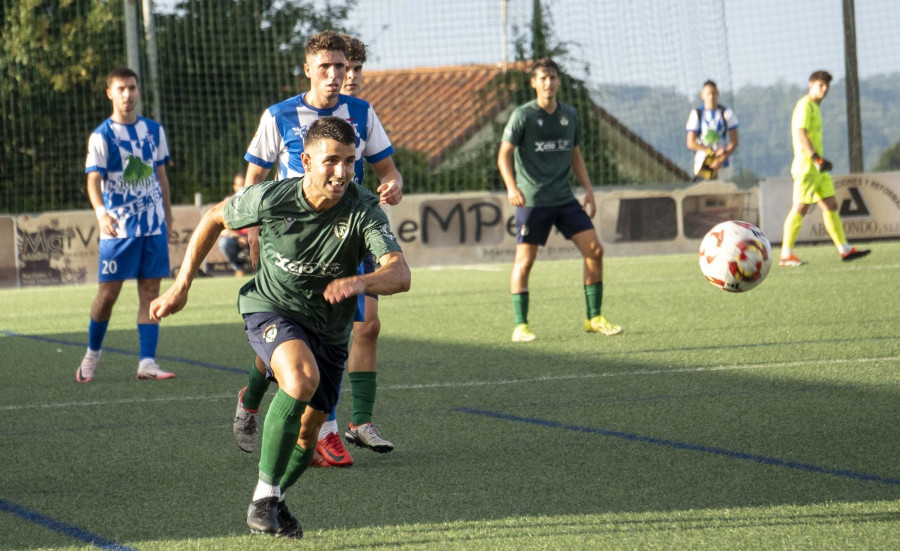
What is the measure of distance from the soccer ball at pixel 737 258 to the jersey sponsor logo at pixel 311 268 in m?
3.28

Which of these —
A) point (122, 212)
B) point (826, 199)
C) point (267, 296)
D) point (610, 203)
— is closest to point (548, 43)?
point (610, 203)

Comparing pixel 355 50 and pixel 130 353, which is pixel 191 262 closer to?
pixel 355 50

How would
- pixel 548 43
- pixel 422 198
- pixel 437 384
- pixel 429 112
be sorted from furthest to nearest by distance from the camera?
pixel 429 112
pixel 548 43
pixel 422 198
pixel 437 384

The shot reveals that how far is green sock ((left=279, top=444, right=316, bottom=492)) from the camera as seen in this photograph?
3.96 meters

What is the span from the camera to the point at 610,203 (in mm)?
17000

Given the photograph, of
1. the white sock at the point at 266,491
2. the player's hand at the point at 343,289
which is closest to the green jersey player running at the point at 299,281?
the white sock at the point at 266,491

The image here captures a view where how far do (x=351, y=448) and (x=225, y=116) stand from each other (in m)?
15.2

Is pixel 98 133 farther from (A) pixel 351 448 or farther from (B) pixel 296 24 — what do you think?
(B) pixel 296 24

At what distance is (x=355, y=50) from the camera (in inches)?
223

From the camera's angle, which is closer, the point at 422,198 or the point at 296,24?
the point at 422,198

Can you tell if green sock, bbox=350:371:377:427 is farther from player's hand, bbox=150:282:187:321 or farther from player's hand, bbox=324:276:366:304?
player's hand, bbox=324:276:366:304

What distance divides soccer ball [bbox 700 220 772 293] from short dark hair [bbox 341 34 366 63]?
2.45 meters

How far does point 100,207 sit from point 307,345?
3845mm

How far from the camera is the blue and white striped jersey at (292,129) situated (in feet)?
17.3
